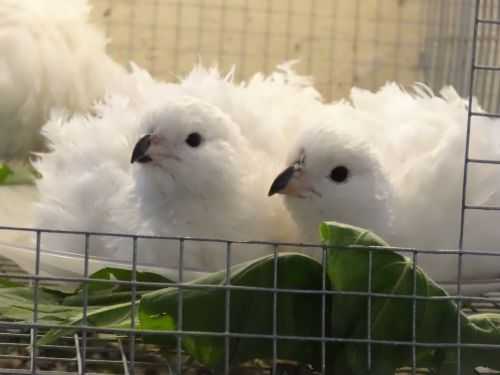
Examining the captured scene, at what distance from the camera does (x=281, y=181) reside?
178cm

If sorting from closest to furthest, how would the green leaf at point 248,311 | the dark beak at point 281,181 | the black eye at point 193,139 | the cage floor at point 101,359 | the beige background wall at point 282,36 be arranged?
the green leaf at point 248,311, the cage floor at point 101,359, the dark beak at point 281,181, the black eye at point 193,139, the beige background wall at point 282,36

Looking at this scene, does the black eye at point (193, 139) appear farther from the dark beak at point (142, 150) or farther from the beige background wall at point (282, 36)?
the beige background wall at point (282, 36)

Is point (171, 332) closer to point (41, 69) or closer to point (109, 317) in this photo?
point (109, 317)

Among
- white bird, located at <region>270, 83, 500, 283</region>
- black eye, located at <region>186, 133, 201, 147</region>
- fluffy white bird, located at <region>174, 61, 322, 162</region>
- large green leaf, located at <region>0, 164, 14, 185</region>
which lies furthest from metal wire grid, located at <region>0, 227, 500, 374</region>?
large green leaf, located at <region>0, 164, 14, 185</region>

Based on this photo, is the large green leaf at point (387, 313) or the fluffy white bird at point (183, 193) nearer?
the large green leaf at point (387, 313)

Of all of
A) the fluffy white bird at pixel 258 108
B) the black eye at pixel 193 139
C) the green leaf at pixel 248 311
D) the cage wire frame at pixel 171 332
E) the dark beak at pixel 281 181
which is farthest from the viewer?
the fluffy white bird at pixel 258 108

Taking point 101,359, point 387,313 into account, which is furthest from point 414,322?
point 101,359

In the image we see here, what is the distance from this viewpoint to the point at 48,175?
2221 millimetres

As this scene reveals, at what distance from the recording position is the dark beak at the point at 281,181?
5.83 feet

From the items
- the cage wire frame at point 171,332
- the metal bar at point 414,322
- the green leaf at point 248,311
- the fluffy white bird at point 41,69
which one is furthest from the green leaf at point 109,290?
the fluffy white bird at point 41,69

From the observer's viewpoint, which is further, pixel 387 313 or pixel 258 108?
pixel 258 108

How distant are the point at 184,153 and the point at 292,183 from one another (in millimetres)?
232

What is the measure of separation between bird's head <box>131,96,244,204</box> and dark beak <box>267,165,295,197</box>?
13 cm

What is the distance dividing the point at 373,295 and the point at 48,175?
1219 mm
